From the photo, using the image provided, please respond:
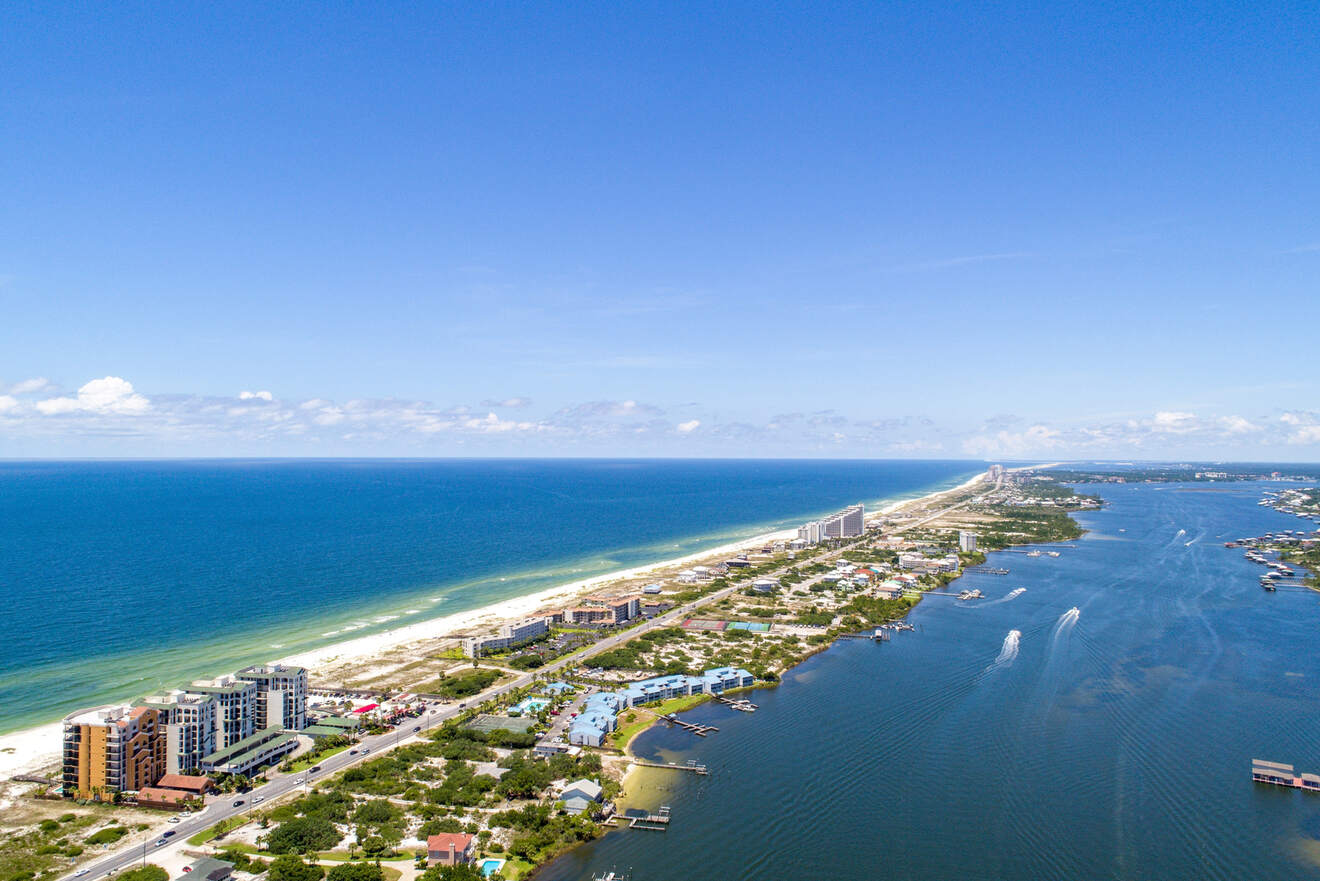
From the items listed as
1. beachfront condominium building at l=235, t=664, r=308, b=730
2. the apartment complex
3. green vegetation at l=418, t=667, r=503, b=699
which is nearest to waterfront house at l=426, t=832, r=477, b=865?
the apartment complex

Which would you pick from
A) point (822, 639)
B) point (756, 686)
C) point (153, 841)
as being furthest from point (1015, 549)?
point (153, 841)

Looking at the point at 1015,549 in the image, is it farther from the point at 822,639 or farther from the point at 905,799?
the point at 905,799

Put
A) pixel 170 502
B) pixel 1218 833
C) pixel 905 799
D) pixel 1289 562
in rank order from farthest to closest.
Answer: pixel 170 502
pixel 1289 562
pixel 905 799
pixel 1218 833

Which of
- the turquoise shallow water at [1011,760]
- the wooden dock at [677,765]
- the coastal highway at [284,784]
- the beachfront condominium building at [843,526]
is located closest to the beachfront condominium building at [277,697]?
the coastal highway at [284,784]

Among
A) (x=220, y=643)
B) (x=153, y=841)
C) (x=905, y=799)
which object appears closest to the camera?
(x=153, y=841)

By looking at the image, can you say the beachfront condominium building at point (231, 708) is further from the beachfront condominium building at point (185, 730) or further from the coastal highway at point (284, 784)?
the coastal highway at point (284, 784)

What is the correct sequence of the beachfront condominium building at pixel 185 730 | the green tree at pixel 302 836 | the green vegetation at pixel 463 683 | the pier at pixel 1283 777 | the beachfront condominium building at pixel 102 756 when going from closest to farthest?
the green tree at pixel 302 836 → the beachfront condominium building at pixel 102 756 → the beachfront condominium building at pixel 185 730 → the pier at pixel 1283 777 → the green vegetation at pixel 463 683

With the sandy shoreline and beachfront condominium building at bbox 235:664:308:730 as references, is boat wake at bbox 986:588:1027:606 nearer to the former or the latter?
the sandy shoreline
